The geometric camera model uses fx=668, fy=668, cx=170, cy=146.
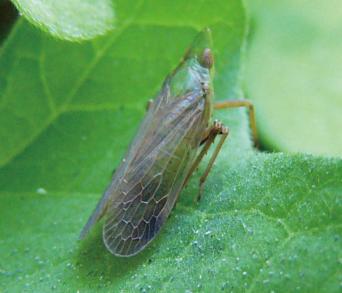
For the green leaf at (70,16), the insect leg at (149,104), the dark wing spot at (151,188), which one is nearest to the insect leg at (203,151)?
the dark wing spot at (151,188)

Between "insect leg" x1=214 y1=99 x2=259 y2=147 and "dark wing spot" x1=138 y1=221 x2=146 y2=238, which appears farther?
"insect leg" x1=214 y1=99 x2=259 y2=147

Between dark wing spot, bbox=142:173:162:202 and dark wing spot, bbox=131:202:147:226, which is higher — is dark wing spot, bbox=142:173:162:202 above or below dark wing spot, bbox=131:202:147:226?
above

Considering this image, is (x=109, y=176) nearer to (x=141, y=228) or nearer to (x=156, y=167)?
(x=156, y=167)

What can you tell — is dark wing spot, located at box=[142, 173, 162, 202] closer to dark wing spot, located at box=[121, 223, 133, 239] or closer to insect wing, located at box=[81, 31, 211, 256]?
insect wing, located at box=[81, 31, 211, 256]

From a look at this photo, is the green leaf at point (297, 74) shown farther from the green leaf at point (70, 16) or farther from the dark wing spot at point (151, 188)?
the green leaf at point (70, 16)

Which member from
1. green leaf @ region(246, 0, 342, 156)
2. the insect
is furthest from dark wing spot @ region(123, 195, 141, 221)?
green leaf @ region(246, 0, 342, 156)

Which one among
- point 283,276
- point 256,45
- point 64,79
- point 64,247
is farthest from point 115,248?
point 256,45

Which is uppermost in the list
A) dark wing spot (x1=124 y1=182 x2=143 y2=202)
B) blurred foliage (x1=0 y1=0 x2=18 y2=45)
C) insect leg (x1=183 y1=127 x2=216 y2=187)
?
blurred foliage (x1=0 y1=0 x2=18 y2=45)
